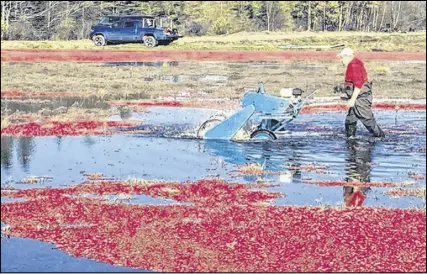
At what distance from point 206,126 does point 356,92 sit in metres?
3.90

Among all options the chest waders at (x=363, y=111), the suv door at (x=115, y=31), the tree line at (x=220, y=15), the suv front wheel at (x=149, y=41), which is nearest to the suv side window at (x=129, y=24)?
the suv door at (x=115, y=31)

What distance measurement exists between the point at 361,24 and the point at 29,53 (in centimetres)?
5910

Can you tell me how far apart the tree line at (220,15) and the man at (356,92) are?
2379cm

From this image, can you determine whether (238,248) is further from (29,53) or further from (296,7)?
(296,7)

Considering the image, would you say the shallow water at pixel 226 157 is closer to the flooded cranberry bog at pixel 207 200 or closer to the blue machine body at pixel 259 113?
the flooded cranberry bog at pixel 207 200

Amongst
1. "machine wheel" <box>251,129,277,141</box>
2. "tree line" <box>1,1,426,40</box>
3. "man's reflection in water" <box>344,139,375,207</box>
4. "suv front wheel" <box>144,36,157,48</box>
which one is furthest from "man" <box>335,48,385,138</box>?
"tree line" <box>1,1,426,40</box>

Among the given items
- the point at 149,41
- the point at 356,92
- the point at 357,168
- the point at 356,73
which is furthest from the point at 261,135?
the point at 149,41

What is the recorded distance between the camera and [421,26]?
327 feet

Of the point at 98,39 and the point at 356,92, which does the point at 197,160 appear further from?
the point at 98,39

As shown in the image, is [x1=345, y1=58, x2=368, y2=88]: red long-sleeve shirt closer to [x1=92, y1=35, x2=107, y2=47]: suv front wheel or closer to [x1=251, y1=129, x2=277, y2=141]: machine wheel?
[x1=251, y1=129, x2=277, y2=141]: machine wheel

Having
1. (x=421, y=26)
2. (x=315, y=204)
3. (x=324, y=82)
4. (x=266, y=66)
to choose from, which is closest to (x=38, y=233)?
(x=315, y=204)

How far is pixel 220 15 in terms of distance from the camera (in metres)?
78.7

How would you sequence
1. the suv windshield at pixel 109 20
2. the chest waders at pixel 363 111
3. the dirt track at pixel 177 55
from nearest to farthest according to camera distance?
the chest waders at pixel 363 111 → the suv windshield at pixel 109 20 → the dirt track at pixel 177 55

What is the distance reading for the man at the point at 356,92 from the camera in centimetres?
1659
